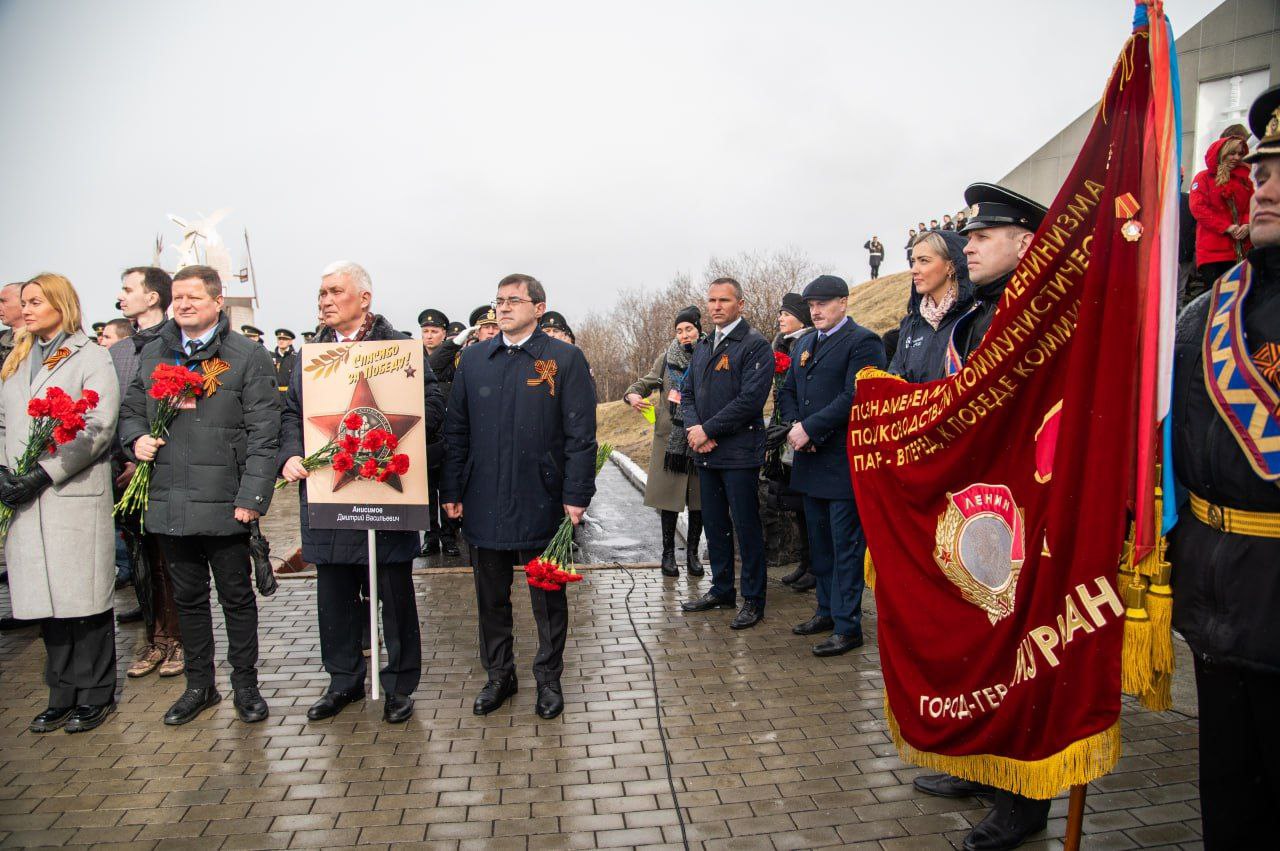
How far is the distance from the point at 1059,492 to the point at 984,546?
1.57ft

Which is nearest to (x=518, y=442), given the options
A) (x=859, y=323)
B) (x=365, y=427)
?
(x=365, y=427)

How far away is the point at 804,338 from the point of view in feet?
20.4

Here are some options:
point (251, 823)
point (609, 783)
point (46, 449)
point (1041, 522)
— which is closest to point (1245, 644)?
point (1041, 522)

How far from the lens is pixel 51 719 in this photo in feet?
14.9

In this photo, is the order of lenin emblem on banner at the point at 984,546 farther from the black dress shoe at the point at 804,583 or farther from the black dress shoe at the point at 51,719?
the black dress shoe at the point at 51,719

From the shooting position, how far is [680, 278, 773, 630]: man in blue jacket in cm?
623

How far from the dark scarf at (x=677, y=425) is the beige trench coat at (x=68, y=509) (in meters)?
4.13

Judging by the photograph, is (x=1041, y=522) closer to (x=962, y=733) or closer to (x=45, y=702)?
(x=962, y=733)

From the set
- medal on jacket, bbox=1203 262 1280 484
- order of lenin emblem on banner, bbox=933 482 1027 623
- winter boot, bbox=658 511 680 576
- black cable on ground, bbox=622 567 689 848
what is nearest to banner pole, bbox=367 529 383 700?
black cable on ground, bbox=622 567 689 848

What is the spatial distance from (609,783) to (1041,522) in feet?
7.39

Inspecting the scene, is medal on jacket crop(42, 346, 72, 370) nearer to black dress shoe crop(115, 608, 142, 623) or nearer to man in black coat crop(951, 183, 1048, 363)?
black dress shoe crop(115, 608, 142, 623)

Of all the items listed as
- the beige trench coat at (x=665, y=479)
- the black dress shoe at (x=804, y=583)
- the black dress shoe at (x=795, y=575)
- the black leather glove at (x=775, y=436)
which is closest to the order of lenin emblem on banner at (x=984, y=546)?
the black leather glove at (x=775, y=436)

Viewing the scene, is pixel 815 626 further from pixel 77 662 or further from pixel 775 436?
pixel 77 662

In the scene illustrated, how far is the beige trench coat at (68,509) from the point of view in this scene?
4523 mm
